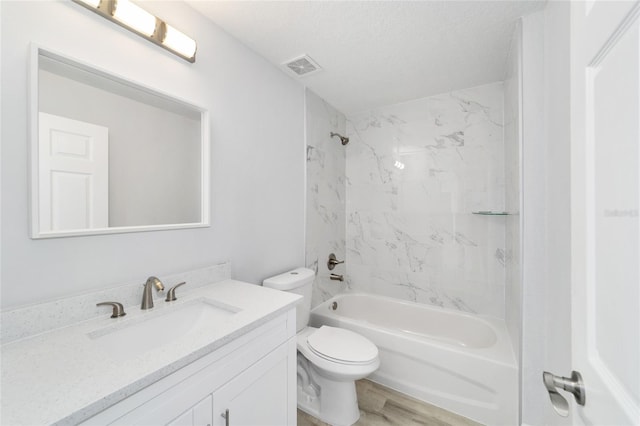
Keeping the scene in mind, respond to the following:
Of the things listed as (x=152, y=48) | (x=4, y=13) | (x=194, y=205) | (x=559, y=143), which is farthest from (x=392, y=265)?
(x=4, y=13)

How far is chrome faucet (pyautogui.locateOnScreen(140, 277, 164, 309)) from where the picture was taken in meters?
1.07

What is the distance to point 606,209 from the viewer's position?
44cm

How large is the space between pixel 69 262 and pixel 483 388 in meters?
2.25

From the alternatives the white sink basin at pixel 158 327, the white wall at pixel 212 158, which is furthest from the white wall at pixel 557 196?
the white wall at pixel 212 158

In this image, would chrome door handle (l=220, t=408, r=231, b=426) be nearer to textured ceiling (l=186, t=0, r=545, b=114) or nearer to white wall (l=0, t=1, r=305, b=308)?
white wall (l=0, t=1, r=305, b=308)

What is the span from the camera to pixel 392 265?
2.58 metres

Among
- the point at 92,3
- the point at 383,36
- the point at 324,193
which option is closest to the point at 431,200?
the point at 324,193

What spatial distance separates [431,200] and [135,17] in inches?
93.5

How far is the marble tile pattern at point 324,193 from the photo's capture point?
2258 mm

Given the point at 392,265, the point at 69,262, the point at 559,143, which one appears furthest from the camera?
the point at 392,265

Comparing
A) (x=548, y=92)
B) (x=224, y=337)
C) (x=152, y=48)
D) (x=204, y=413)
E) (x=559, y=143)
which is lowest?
(x=204, y=413)

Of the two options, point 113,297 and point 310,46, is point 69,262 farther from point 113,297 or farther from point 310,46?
point 310,46

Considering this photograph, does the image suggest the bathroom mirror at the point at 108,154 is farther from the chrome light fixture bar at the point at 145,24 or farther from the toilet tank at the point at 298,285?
the toilet tank at the point at 298,285

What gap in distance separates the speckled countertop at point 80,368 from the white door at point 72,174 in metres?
0.38
